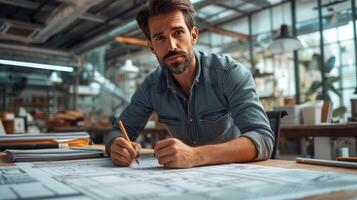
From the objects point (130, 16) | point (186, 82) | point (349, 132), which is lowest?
point (349, 132)

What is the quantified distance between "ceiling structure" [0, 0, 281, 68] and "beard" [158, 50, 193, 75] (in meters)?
3.29

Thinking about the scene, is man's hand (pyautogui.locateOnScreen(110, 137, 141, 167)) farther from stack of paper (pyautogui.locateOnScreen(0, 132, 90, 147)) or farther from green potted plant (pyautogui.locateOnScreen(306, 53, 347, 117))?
green potted plant (pyautogui.locateOnScreen(306, 53, 347, 117))

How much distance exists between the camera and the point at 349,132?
87.9 inches

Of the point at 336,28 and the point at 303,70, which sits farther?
the point at 303,70

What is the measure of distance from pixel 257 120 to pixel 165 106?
1.54 ft

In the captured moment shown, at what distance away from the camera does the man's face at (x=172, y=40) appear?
1.29 metres

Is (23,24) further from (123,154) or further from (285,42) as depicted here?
(123,154)

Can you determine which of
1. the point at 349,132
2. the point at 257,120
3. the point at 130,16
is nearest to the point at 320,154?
the point at 349,132

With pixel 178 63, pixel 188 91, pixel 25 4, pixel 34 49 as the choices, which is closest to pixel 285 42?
pixel 188 91

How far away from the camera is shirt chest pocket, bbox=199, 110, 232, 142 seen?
1350mm

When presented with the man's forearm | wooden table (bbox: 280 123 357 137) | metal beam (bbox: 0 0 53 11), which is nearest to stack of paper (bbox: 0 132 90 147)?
the man's forearm

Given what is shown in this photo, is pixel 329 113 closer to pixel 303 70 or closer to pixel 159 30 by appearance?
pixel 159 30

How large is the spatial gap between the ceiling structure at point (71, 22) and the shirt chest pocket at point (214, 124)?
133 inches

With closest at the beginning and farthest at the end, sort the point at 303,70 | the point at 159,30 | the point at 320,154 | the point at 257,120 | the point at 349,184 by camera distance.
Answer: the point at 349,184, the point at 257,120, the point at 159,30, the point at 320,154, the point at 303,70
